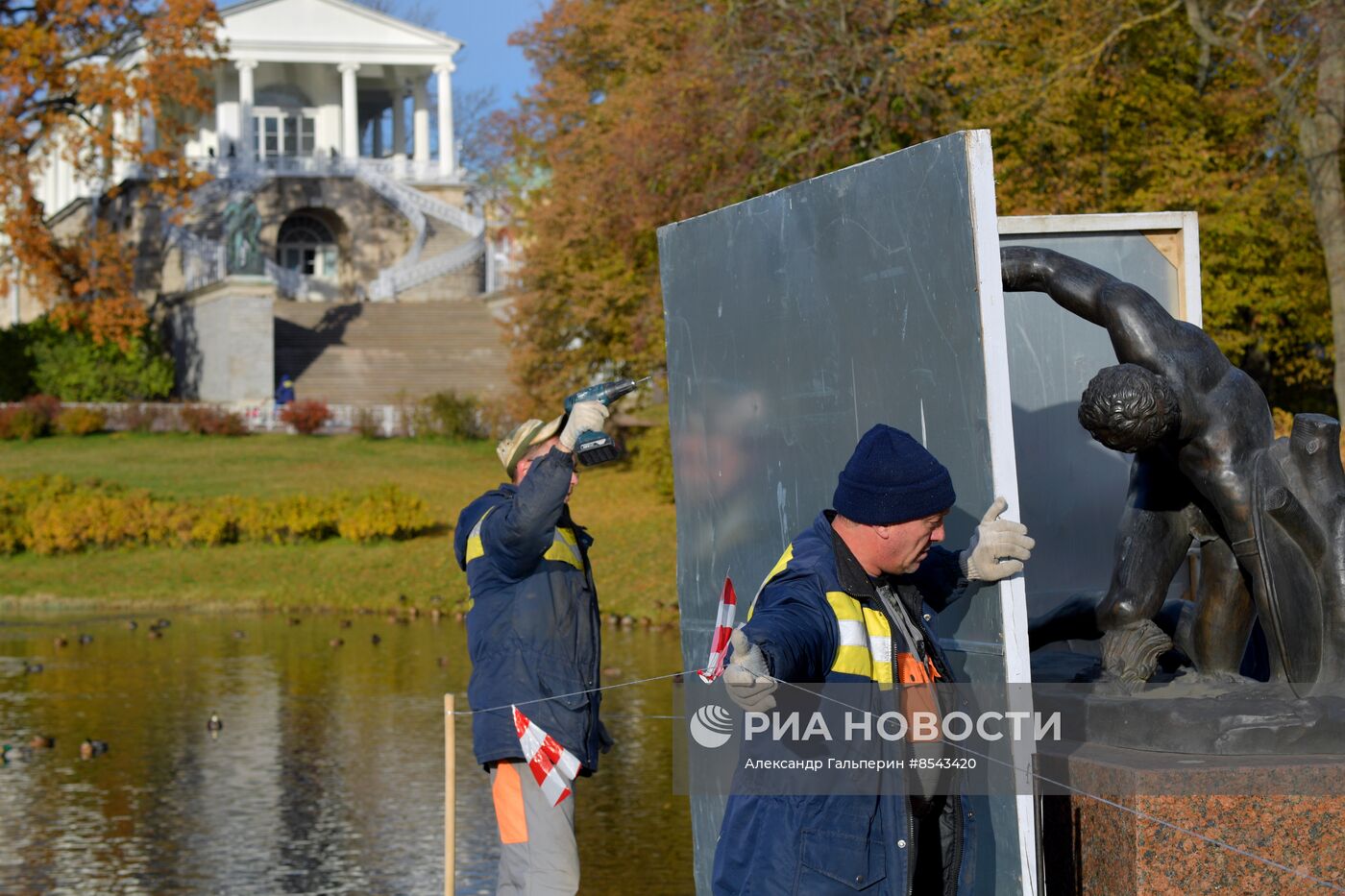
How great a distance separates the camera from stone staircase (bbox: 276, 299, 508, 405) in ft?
A: 141

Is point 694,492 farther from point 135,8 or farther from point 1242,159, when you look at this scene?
point 135,8

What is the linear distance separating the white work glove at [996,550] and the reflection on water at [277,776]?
13.6ft

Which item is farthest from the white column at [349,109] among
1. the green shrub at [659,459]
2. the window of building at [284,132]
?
the green shrub at [659,459]

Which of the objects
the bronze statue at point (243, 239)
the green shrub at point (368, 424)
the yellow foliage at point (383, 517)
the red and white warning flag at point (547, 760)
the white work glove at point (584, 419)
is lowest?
the red and white warning flag at point (547, 760)

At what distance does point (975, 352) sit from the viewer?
5.14 metres

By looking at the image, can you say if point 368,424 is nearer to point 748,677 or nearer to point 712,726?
point 712,726

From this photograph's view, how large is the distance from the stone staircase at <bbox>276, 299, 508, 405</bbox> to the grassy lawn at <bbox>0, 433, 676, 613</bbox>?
1022cm

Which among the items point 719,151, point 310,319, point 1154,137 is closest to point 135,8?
point 310,319

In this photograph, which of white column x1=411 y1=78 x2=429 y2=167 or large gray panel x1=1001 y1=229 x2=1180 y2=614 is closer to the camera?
large gray panel x1=1001 y1=229 x2=1180 y2=614

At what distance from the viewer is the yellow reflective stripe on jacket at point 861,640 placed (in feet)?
13.9

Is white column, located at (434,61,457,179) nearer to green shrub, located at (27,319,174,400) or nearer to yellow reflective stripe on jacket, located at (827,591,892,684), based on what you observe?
green shrub, located at (27,319,174,400)

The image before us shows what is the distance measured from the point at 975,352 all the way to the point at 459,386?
39085mm

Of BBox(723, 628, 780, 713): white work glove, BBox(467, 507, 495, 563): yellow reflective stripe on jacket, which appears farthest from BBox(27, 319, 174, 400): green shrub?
BBox(723, 628, 780, 713): white work glove

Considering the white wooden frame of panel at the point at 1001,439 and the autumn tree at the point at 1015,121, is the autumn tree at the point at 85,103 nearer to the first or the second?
the autumn tree at the point at 1015,121
